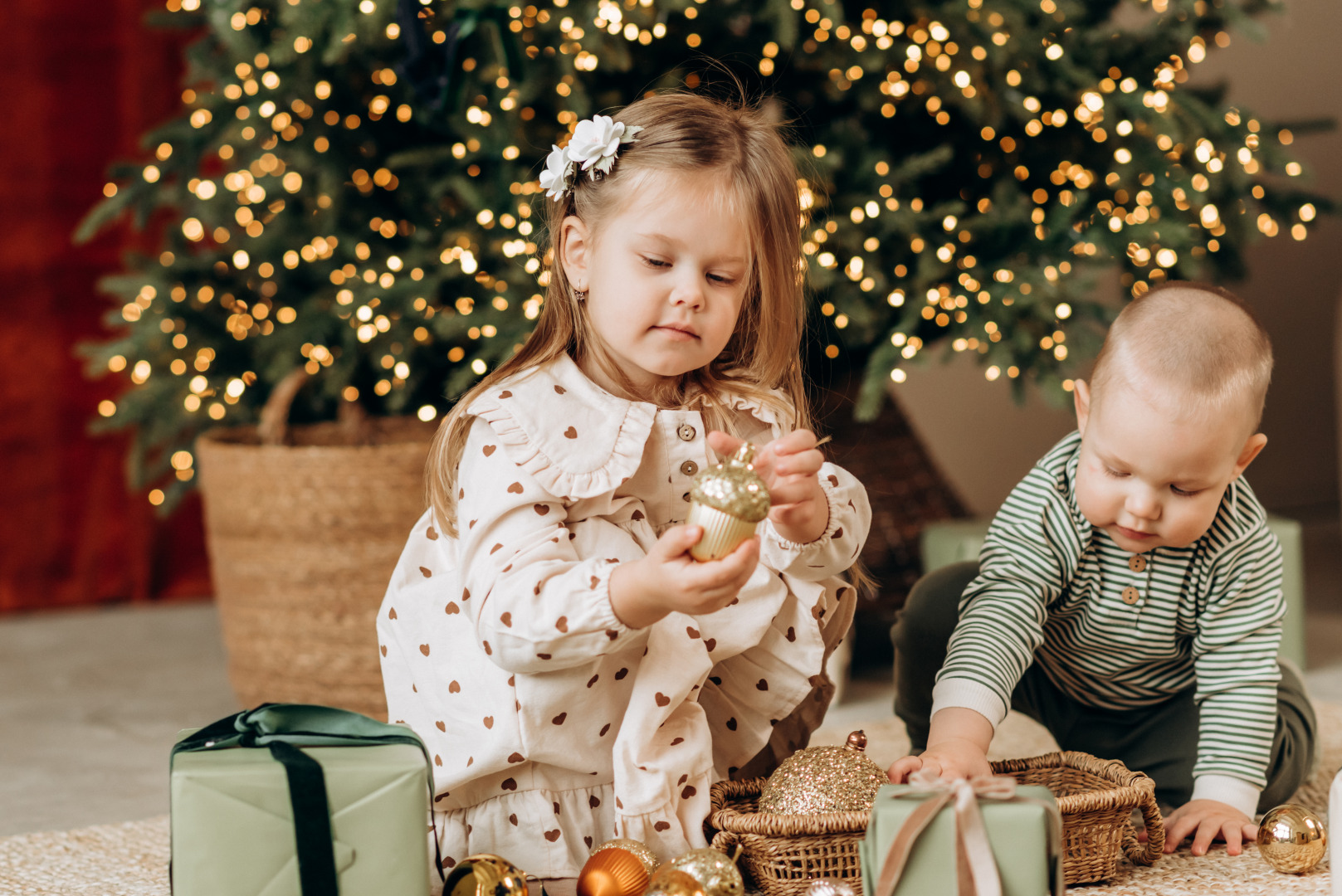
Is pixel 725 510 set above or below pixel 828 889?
above

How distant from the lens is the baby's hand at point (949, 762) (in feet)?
3.24

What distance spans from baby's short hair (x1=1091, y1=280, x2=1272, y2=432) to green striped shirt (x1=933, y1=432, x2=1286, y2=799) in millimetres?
129

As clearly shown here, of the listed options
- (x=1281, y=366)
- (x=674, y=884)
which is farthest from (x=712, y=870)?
(x=1281, y=366)

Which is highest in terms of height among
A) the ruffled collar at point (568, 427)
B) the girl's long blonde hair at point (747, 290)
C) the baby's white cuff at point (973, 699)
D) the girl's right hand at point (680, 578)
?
the girl's long blonde hair at point (747, 290)

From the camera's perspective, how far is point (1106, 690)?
1.21m

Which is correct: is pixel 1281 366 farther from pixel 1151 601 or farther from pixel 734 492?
pixel 734 492

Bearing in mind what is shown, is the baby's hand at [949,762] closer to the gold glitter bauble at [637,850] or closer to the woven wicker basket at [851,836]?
the woven wicker basket at [851,836]

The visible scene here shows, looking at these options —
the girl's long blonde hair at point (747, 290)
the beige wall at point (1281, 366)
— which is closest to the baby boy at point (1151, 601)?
the girl's long blonde hair at point (747, 290)

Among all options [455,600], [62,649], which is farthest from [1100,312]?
[62,649]

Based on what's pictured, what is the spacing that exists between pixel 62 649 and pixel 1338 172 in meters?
2.92

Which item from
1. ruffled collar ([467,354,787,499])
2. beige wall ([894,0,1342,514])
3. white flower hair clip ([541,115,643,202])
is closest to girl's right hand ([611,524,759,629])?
ruffled collar ([467,354,787,499])

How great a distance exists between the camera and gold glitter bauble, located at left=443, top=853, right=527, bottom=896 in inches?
35.7

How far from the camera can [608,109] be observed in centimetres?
153

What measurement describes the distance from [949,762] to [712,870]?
21cm
